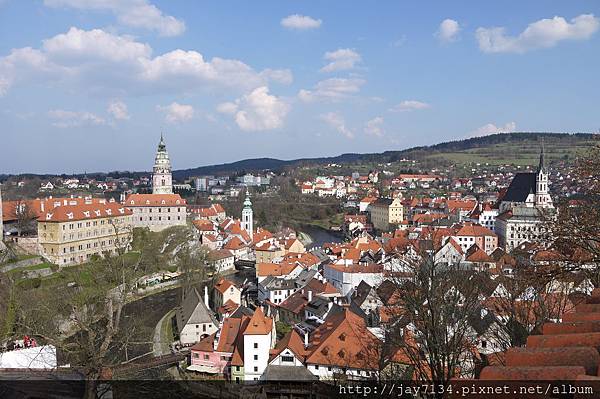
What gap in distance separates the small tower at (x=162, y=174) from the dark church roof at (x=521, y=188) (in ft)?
98.2

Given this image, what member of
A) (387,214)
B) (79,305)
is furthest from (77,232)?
(387,214)

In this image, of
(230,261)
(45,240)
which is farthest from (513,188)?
(45,240)

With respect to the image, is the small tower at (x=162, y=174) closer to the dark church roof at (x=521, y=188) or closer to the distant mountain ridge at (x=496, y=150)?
the dark church roof at (x=521, y=188)

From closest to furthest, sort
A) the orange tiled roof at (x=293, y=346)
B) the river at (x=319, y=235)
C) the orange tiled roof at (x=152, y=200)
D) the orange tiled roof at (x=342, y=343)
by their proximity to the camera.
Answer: the orange tiled roof at (x=342, y=343) < the orange tiled roof at (x=293, y=346) < the orange tiled roof at (x=152, y=200) < the river at (x=319, y=235)

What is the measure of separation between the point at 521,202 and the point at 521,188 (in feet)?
5.81

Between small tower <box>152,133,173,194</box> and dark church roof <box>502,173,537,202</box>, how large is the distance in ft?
98.2

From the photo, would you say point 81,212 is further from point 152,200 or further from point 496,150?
point 496,150

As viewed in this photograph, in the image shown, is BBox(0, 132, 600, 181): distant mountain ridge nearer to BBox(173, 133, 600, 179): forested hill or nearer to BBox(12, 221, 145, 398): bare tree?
BBox(173, 133, 600, 179): forested hill

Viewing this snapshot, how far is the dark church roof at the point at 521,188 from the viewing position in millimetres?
46469

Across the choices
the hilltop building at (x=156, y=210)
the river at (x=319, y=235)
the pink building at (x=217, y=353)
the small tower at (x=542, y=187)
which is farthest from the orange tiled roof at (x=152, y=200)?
the small tower at (x=542, y=187)

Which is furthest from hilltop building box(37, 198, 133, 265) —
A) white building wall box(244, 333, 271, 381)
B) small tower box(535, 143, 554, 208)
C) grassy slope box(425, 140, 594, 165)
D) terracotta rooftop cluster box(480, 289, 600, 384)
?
grassy slope box(425, 140, 594, 165)

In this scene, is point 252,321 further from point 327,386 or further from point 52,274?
point 52,274

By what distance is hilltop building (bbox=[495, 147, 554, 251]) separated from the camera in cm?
3975

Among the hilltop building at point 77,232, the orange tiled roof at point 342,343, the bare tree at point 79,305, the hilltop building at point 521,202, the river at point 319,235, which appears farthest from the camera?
the river at point 319,235
